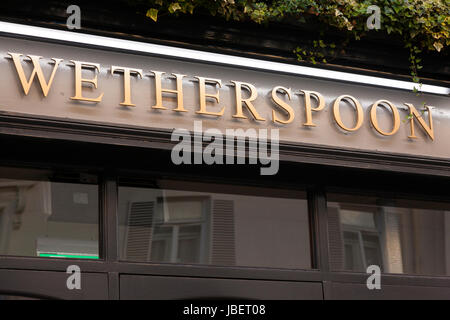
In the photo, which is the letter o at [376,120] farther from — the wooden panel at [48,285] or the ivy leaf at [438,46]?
the wooden panel at [48,285]

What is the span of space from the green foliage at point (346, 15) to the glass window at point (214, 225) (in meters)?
1.23

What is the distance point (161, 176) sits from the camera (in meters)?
5.74

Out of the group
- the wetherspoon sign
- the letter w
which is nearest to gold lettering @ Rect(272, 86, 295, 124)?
the wetherspoon sign

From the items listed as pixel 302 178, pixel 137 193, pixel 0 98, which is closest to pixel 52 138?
pixel 0 98

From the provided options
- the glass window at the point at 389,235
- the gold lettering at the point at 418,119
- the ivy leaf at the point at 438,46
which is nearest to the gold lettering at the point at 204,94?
the glass window at the point at 389,235

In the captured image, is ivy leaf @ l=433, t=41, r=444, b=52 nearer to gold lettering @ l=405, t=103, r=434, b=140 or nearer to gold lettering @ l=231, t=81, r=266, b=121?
gold lettering @ l=405, t=103, r=434, b=140

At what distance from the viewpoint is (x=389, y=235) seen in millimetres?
6234

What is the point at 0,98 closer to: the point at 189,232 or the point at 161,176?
the point at 161,176

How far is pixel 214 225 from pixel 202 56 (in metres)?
1.31

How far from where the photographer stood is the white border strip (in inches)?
214

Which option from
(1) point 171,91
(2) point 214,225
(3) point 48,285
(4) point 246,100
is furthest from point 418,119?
(3) point 48,285

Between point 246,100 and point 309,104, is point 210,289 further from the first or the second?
point 309,104

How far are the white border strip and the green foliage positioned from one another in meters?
0.12

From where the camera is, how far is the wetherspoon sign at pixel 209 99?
17.5ft
